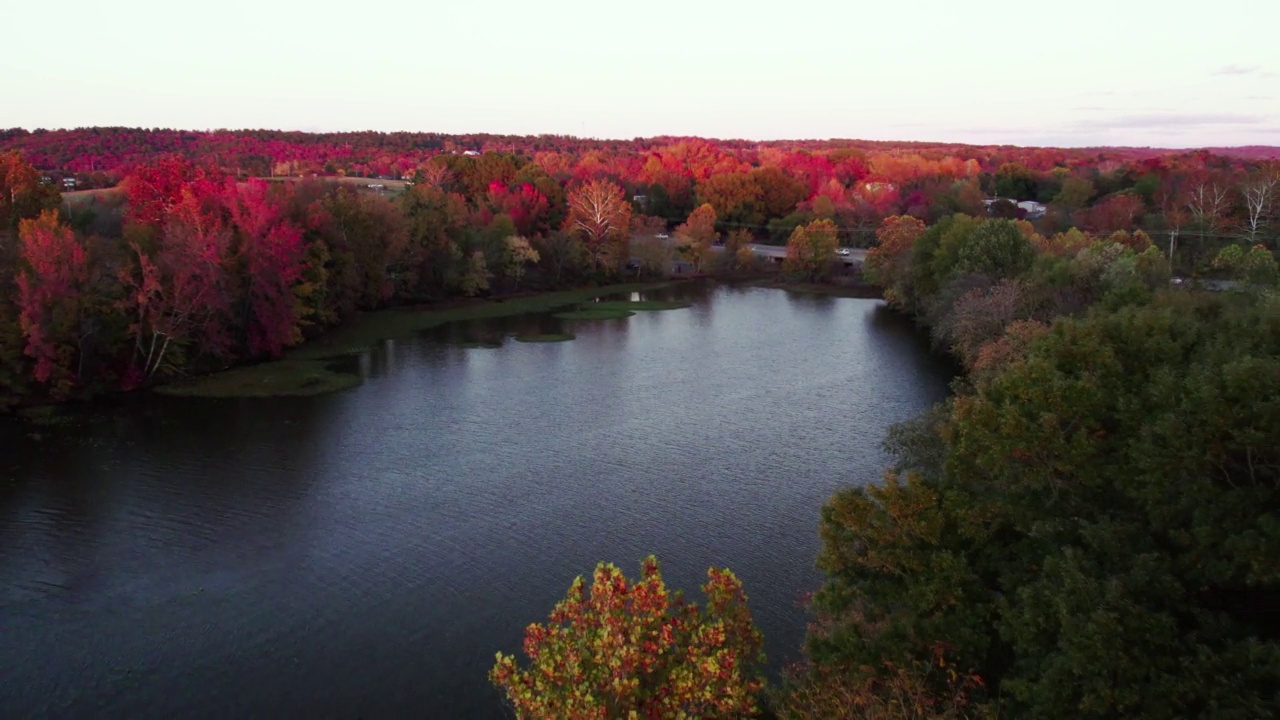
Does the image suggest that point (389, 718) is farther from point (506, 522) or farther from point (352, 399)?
point (352, 399)

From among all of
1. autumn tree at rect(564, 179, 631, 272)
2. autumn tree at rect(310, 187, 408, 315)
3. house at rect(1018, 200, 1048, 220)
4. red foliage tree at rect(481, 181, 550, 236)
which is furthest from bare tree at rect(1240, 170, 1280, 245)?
autumn tree at rect(310, 187, 408, 315)

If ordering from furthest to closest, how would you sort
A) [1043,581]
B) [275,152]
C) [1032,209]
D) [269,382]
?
[275,152]
[1032,209]
[269,382]
[1043,581]

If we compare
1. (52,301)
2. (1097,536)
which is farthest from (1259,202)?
(52,301)

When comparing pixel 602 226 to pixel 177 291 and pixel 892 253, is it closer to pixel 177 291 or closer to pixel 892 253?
pixel 892 253

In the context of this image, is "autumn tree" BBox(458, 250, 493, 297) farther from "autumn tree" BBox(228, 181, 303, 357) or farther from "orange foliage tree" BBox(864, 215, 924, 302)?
"orange foliage tree" BBox(864, 215, 924, 302)

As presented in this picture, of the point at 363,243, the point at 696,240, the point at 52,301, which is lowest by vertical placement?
the point at 52,301

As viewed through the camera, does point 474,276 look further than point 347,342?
Yes

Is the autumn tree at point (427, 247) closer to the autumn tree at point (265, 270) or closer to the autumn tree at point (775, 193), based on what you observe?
the autumn tree at point (265, 270)
